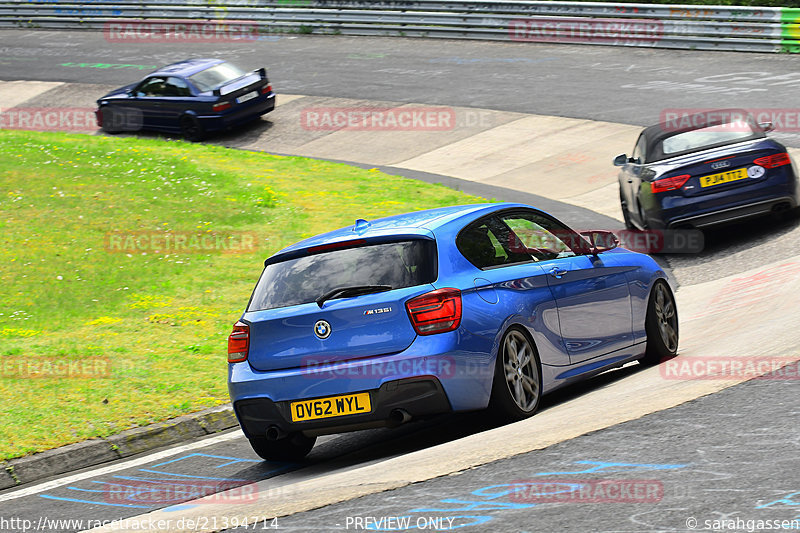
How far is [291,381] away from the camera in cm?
696

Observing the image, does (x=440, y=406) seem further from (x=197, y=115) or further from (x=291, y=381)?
(x=197, y=115)

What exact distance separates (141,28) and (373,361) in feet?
109

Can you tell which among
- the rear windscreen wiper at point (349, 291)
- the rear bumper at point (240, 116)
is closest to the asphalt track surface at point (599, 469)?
the rear windscreen wiper at point (349, 291)

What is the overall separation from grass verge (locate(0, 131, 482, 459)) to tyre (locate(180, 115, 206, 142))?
2.34 feet

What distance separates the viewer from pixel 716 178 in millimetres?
13688

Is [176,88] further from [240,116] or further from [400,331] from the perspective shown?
[400,331]

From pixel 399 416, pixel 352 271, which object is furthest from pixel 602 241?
pixel 399 416

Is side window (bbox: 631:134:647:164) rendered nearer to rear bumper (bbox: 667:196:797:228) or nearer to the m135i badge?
rear bumper (bbox: 667:196:797:228)

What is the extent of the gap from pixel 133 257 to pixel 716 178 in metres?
7.66

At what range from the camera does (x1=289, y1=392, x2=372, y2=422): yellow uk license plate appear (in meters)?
6.79

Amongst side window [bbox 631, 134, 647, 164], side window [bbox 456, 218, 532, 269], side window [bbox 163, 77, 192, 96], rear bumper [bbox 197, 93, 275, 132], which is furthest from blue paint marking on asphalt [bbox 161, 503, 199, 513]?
side window [bbox 163, 77, 192, 96]

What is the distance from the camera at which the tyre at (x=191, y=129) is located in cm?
2455

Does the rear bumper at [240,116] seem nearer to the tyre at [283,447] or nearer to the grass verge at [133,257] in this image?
the grass verge at [133,257]

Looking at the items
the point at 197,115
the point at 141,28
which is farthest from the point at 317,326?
the point at 141,28
